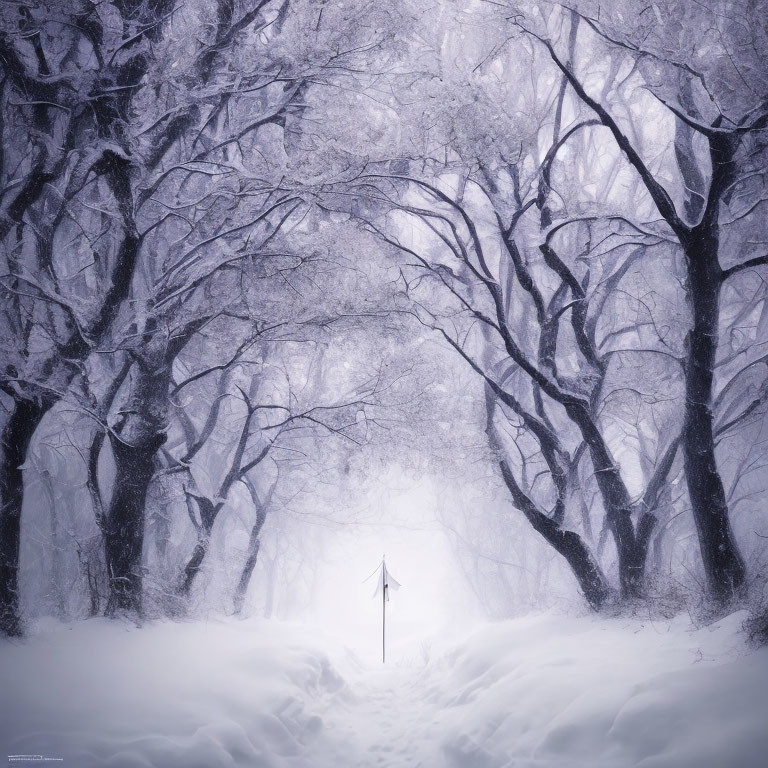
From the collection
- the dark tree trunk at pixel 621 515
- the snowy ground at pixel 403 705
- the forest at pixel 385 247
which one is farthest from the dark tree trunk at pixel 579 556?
the snowy ground at pixel 403 705

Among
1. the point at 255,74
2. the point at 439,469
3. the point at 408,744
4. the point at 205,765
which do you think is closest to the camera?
the point at 205,765

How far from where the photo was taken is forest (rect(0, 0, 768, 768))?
6.21 meters

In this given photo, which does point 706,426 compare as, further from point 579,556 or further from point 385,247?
point 385,247

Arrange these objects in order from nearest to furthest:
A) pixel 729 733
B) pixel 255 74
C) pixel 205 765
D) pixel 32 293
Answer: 1. pixel 729 733
2. pixel 205 765
3. pixel 255 74
4. pixel 32 293

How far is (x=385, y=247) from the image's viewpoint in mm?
9188

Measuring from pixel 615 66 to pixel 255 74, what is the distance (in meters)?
5.75

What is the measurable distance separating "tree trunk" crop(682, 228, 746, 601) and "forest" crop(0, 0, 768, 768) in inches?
1.4

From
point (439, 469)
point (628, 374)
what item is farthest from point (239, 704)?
point (628, 374)

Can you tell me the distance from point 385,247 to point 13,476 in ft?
21.5

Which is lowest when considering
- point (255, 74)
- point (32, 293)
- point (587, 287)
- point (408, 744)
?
point (408, 744)

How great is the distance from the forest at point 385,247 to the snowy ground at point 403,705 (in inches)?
3.1

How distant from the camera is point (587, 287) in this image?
29.8 feet

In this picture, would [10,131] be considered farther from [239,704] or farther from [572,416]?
[572,416]

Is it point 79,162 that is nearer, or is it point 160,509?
point 79,162
